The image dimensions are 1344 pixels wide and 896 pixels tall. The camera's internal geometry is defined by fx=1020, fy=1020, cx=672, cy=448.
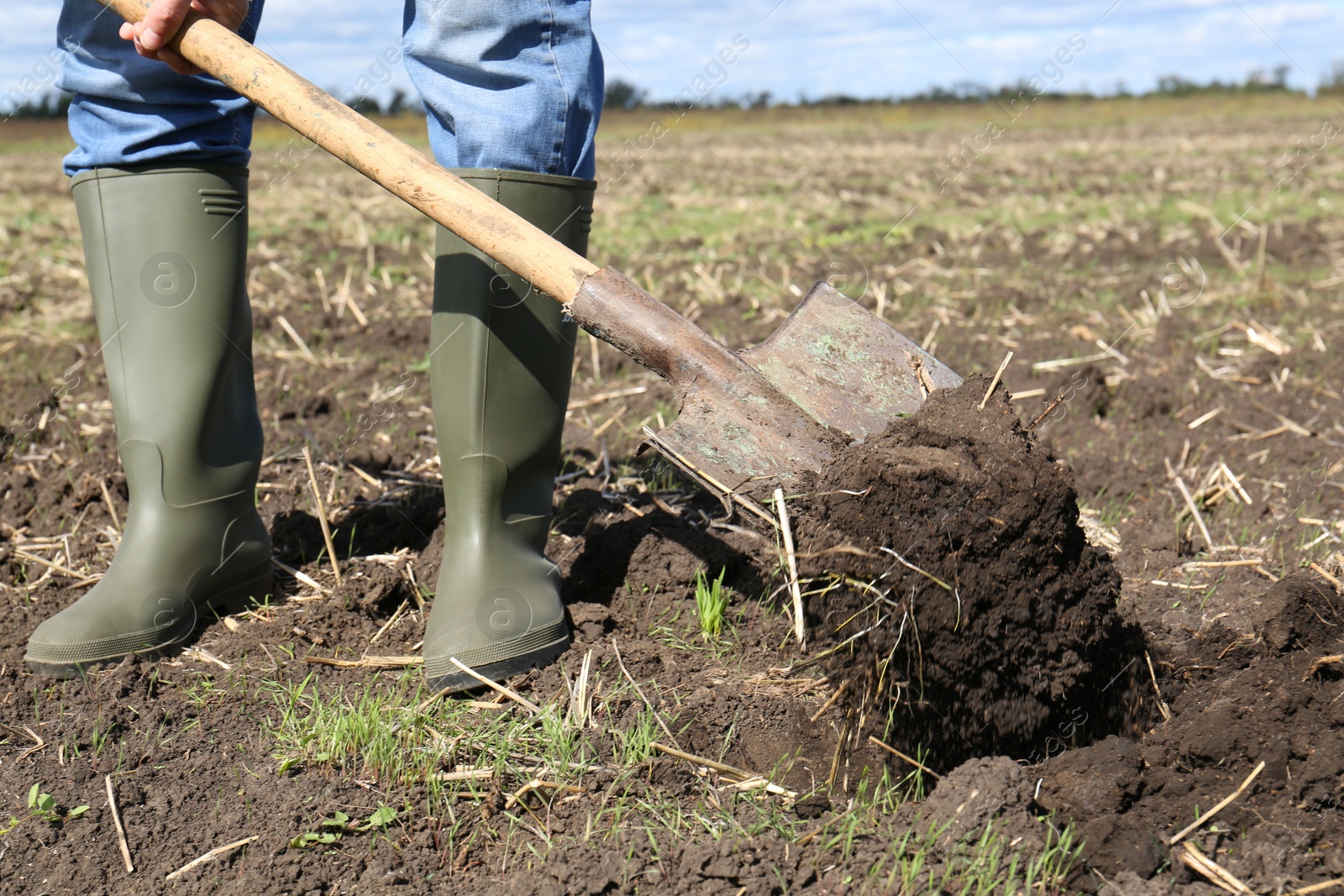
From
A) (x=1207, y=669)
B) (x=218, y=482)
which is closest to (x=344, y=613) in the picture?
(x=218, y=482)

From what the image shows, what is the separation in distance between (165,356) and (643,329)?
1.06 meters

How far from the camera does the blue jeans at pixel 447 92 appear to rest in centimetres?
200

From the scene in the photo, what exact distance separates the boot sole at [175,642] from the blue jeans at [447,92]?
96 centimetres

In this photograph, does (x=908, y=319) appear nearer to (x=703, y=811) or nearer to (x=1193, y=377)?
(x=1193, y=377)

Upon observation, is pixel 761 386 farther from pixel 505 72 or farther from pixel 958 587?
pixel 505 72

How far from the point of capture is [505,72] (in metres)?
2.00

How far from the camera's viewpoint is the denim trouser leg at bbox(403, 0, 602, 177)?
1987 millimetres

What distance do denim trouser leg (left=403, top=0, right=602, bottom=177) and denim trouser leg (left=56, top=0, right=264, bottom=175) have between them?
46cm

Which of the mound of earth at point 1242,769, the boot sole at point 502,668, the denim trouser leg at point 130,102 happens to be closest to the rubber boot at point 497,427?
the boot sole at point 502,668

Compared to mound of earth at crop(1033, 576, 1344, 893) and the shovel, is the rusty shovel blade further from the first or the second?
mound of earth at crop(1033, 576, 1344, 893)

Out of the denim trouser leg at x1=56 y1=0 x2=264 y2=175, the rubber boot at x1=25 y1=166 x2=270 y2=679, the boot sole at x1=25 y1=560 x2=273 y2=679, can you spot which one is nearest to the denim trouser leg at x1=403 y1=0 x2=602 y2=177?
the denim trouser leg at x1=56 y1=0 x2=264 y2=175

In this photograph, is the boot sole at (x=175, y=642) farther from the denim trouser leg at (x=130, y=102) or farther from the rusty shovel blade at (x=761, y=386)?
the rusty shovel blade at (x=761, y=386)

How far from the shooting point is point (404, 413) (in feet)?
11.8

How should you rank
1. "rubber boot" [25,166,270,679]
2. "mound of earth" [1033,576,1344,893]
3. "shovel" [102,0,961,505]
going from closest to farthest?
"mound of earth" [1033,576,1344,893] → "shovel" [102,0,961,505] → "rubber boot" [25,166,270,679]
